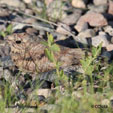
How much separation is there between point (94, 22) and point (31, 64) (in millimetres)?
1653

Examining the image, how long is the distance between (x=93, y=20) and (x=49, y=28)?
25.4 inches

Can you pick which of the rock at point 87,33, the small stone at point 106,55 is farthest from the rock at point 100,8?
the small stone at point 106,55

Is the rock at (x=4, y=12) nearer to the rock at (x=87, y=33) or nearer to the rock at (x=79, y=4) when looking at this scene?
the rock at (x=79, y=4)

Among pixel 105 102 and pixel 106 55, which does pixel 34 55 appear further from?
pixel 105 102

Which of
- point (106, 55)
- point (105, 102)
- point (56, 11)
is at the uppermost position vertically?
point (56, 11)

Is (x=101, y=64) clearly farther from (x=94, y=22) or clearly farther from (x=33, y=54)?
(x=94, y=22)

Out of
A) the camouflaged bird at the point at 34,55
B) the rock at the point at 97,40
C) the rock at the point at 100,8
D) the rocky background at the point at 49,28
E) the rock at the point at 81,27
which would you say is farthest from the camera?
the rock at the point at 100,8

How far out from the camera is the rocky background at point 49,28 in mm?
3711

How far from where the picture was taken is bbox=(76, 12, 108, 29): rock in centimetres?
529

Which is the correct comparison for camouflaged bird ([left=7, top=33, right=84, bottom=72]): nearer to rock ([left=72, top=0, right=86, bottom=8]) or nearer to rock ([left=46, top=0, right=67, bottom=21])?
rock ([left=46, top=0, right=67, bottom=21])

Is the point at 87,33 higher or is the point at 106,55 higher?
the point at 87,33

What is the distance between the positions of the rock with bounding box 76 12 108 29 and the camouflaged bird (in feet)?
4.32

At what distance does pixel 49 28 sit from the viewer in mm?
5328

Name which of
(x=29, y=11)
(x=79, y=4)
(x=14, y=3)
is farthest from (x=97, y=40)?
(x=14, y=3)
